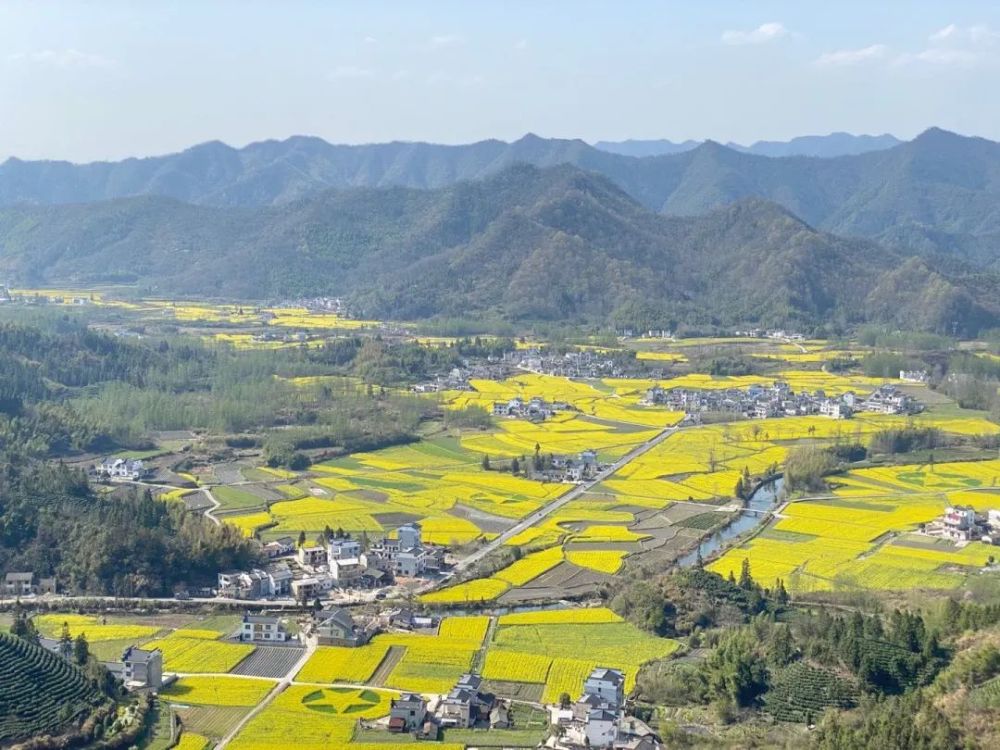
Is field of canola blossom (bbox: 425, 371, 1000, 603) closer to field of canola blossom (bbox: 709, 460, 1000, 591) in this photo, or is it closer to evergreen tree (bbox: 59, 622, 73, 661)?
field of canola blossom (bbox: 709, 460, 1000, 591)

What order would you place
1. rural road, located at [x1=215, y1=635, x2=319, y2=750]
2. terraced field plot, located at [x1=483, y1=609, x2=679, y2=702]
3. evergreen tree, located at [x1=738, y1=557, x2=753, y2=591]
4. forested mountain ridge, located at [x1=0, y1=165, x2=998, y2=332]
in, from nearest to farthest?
rural road, located at [x1=215, y1=635, x2=319, y2=750] < terraced field plot, located at [x1=483, y1=609, x2=679, y2=702] < evergreen tree, located at [x1=738, y1=557, x2=753, y2=591] < forested mountain ridge, located at [x1=0, y1=165, x2=998, y2=332]

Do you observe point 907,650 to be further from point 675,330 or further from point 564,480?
point 675,330

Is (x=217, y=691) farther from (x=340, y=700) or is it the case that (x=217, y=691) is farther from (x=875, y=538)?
(x=875, y=538)

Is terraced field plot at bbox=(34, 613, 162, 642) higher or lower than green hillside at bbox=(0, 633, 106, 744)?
lower

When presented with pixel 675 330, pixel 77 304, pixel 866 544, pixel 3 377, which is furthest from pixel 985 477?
pixel 77 304

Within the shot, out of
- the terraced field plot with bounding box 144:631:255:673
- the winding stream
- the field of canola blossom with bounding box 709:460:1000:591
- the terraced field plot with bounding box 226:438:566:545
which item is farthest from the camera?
the terraced field plot with bounding box 226:438:566:545

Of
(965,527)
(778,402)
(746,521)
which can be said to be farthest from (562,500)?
(778,402)

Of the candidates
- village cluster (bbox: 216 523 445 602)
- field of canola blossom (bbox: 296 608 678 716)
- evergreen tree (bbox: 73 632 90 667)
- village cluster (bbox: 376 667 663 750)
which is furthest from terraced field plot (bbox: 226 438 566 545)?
village cluster (bbox: 376 667 663 750)

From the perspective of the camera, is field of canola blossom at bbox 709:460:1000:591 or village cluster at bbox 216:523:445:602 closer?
village cluster at bbox 216:523:445:602
